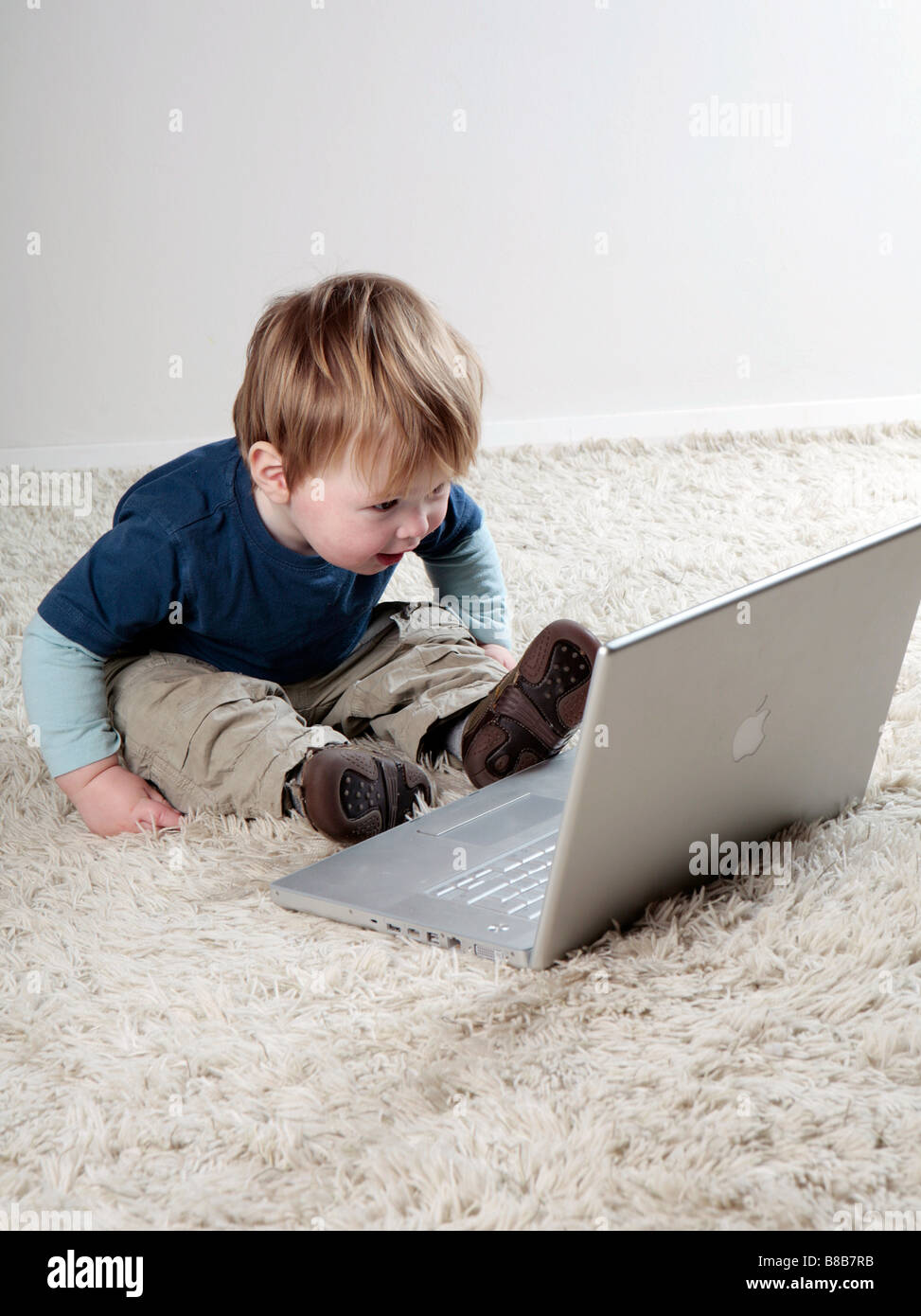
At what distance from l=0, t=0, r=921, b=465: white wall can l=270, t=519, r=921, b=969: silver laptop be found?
149 centimetres

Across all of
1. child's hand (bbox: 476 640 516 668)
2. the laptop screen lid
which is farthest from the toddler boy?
the laptop screen lid

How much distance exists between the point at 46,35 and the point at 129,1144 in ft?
6.13

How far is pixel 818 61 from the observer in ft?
7.53

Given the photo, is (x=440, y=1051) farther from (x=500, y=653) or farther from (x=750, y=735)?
(x=500, y=653)

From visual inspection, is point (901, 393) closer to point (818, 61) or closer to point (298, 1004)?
point (818, 61)

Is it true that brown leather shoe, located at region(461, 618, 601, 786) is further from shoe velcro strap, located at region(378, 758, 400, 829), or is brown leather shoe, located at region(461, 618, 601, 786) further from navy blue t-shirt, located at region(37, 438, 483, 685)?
navy blue t-shirt, located at region(37, 438, 483, 685)

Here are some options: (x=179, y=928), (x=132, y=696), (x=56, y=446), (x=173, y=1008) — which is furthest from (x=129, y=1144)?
(x=56, y=446)

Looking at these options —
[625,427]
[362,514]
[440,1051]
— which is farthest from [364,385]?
[625,427]

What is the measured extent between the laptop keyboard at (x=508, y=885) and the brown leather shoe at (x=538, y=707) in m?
0.16

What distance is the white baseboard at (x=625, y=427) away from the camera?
2137 millimetres

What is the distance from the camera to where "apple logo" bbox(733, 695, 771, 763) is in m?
0.70

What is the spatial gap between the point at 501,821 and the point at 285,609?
30 cm

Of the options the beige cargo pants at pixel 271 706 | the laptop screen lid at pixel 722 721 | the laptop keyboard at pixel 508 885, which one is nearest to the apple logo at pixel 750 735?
the laptop screen lid at pixel 722 721

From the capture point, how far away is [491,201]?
2.21 m
